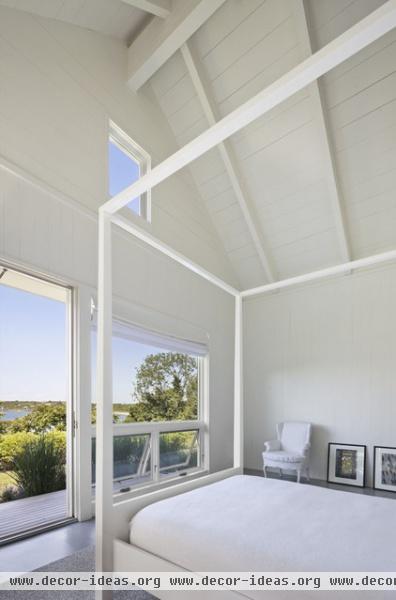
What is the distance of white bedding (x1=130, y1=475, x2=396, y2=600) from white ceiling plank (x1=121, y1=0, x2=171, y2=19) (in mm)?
3820

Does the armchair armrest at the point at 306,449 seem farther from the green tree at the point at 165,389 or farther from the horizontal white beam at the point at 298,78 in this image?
the horizontal white beam at the point at 298,78

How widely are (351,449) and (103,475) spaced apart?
375 centimetres

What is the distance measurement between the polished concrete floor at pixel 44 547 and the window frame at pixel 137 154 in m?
3.03

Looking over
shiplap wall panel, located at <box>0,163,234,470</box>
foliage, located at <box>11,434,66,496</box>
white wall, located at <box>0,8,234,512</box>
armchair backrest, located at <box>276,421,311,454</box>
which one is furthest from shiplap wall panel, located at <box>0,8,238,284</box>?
armchair backrest, located at <box>276,421,311,454</box>

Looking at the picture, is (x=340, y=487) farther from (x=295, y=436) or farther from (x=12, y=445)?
(x=12, y=445)

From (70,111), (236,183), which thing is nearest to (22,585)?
(70,111)

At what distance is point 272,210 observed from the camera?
5238mm

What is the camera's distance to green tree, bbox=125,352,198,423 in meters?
4.43

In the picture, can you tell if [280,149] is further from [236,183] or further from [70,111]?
[70,111]

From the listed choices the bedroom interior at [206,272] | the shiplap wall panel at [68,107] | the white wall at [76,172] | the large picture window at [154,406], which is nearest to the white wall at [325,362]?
the bedroom interior at [206,272]

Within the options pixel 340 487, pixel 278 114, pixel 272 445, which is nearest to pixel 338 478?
pixel 340 487

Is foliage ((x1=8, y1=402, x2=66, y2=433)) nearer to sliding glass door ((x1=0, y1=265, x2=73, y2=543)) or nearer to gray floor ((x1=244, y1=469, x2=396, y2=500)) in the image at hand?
sliding glass door ((x1=0, y1=265, x2=73, y2=543))

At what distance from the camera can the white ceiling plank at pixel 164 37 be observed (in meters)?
3.66

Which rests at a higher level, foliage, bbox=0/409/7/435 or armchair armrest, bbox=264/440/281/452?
foliage, bbox=0/409/7/435
